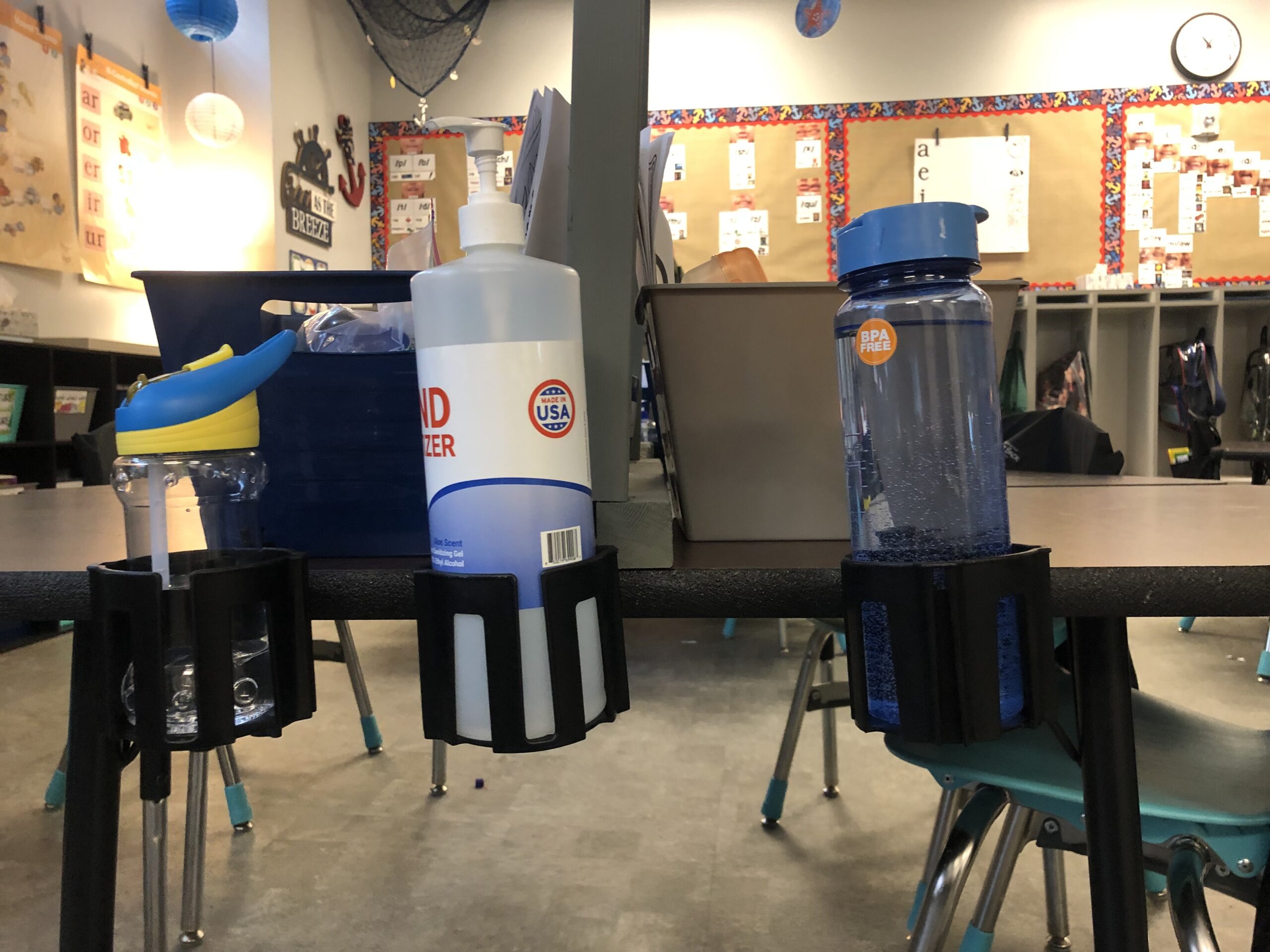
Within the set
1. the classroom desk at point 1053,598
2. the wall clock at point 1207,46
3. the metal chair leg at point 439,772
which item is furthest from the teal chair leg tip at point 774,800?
the wall clock at point 1207,46

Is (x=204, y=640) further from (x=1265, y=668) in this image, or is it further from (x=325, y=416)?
(x=1265, y=668)

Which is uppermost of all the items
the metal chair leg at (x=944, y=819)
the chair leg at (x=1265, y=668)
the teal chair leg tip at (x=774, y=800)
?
the metal chair leg at (x=944, y=819)

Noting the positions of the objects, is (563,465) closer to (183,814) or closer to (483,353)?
(483,353)

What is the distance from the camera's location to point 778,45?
4.96 m

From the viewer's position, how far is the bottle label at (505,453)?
0.41 meters

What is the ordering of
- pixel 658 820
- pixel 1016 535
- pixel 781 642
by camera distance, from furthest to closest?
pixel 781 642 → pixel 658 820 → pixel 1016 535

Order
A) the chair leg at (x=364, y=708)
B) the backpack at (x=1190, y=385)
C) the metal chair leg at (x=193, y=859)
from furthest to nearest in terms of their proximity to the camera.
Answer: the backpack at (x=1190, y=385) < the chair leg at (x=364, y=708) < the metal chair leg at (x=193, y=859)

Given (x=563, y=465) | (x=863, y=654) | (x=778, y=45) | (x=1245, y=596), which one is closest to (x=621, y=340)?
(x=563, y=465)

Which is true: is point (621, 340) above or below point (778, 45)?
below

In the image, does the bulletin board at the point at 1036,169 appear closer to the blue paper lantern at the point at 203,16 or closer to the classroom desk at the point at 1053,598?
the blue paper lantern at the point at 203,16

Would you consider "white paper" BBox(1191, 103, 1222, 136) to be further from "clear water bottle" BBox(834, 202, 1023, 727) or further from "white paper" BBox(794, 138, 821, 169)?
"clear water bottle" BBox(834, 202, 1023, 727)

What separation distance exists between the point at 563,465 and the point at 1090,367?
4.87 m

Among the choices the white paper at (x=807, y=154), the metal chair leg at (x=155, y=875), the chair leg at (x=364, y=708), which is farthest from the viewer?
the white paper at (x=807, y=154)

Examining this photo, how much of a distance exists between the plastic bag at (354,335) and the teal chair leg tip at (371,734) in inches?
63.2
